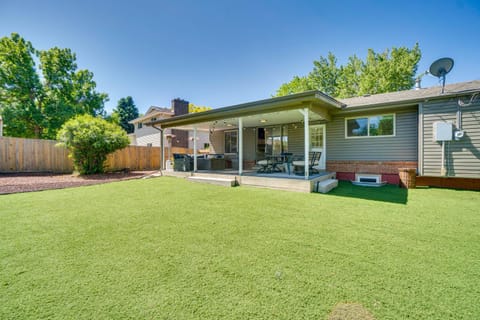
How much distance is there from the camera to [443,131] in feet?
19.6

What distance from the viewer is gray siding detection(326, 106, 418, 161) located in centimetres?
690

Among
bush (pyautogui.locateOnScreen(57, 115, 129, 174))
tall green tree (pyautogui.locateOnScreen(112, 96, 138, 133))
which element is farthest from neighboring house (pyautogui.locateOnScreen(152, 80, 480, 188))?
tall green tree (pyautogui.locateOnScreen(112, 96, 138, 133))

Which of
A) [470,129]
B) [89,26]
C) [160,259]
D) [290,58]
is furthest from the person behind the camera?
[290,58]

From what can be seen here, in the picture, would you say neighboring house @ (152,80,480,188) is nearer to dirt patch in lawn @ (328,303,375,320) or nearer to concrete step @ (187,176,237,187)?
concrete step @ (187,176,237,187)

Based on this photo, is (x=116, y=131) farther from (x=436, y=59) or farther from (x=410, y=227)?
(x=436, y=59)

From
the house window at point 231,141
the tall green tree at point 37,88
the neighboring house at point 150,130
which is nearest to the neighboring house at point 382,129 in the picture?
the house window at point 231,141

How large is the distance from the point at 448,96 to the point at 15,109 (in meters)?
25.2

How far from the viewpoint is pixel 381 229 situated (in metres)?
3.14

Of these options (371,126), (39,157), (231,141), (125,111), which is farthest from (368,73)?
(125,111)

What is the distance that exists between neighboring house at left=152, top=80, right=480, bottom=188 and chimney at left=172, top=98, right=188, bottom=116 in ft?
26.7

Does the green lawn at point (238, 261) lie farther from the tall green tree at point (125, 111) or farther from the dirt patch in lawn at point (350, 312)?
the tall green tree at point (125, 111)

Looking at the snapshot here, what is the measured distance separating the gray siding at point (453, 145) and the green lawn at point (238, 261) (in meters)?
2.43

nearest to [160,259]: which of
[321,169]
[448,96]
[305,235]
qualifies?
[305,235]

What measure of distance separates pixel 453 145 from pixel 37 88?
25.9 m
